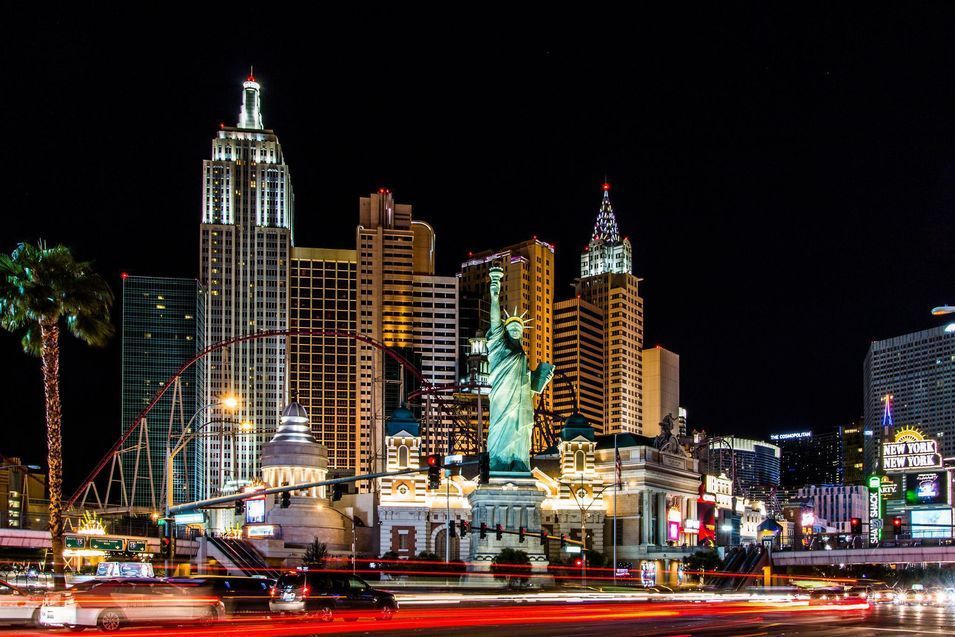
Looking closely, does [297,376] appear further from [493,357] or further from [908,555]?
[908,555]

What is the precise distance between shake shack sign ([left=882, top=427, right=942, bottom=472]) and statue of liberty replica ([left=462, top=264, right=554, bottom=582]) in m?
40.5

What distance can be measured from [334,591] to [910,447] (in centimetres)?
10223

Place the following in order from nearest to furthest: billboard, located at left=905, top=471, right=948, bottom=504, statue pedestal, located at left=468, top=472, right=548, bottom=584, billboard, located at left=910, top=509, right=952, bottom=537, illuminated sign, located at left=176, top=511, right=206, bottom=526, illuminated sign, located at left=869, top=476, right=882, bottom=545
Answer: illuminated sign, located at left=176, top=511, right=206, bottom=526 < statue pedestal, located at left=468, top=472, right=548, bottom=584 < billboard, located at left=910, top=509, right=952, bottom=537 < billboard, located at left=905, top=471, right=948, bottom=504 < illuminated sign, located at left=869, top=476, right=882, bottom=545

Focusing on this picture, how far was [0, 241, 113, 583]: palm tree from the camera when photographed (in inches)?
1970

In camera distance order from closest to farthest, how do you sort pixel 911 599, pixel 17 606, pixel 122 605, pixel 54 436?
pixel 122 605
pixel 17 606
pixel 54 436
pixel 911 599

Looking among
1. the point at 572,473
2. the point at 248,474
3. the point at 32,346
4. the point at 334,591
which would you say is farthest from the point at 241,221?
the point at 334,591

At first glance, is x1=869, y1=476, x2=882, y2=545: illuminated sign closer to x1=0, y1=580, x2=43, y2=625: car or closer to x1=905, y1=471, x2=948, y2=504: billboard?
x1=905, y1=471, x2=948, y2=504: billboard

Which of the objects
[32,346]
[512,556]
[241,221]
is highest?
[241,221]

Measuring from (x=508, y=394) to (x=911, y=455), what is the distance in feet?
152

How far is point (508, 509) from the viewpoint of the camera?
388 feet

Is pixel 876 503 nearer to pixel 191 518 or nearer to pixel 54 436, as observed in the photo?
pixel 191 518

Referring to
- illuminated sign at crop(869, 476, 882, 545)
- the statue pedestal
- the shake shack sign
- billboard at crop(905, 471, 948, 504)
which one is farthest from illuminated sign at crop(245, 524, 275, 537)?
billboard at crop(905, 471, 948, 504)

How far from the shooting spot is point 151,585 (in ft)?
112

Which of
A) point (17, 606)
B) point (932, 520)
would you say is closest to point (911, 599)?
point (932, 520)
